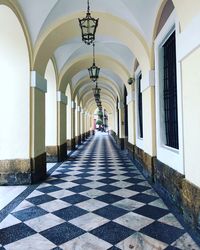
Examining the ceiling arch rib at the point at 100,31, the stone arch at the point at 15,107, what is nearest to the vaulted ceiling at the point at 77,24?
the ceiling arch rib at the point at 100,31

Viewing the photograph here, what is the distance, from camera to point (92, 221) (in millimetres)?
3215

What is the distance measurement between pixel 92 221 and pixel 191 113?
6.33 feet

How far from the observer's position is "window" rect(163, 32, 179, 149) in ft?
14.1

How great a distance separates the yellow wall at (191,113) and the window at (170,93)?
1054mm

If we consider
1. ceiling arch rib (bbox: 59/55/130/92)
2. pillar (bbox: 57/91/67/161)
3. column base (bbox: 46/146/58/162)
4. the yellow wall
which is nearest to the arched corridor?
the yellow wall

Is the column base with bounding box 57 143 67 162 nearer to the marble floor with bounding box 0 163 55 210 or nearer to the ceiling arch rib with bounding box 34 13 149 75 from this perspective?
the ceiling arch rib with bounding box 34 13 149 75

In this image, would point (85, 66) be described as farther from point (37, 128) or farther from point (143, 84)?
point (37, 128)

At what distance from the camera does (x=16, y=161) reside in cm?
544

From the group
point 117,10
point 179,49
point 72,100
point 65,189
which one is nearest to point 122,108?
point 72,100

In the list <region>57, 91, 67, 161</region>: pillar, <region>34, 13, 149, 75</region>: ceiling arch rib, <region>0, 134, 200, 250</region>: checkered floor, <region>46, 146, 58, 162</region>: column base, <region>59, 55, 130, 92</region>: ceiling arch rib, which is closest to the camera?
<region>0, 134, 200, 250</region>: checkered floor

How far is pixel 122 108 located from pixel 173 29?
31.4ft

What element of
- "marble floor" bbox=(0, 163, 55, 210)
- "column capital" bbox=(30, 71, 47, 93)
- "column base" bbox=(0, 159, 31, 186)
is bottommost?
"marble floor" bbox=(0, 163, 55, 210)

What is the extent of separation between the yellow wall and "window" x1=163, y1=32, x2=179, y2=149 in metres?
1.05

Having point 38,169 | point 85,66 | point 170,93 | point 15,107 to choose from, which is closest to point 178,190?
point 170,93
